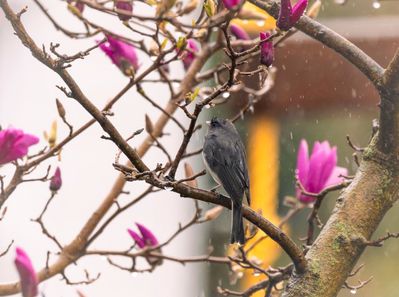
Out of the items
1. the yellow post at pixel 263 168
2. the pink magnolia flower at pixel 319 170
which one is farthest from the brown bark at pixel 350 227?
the yellow post at pixel 263 168

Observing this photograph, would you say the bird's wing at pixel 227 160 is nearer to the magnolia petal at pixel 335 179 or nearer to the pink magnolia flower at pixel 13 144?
the magnolia petal at pixel 335 179

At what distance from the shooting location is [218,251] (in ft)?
7.89

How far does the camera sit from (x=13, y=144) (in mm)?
823

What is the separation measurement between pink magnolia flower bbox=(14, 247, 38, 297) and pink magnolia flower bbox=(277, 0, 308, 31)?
0.33 m

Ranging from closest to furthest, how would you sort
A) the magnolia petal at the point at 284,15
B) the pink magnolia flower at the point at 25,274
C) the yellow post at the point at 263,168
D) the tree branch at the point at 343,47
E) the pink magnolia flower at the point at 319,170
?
the pink magnolia flower at the point at 25,274 < the magnolia petal at the point at 284,15 < the tree branch at the point at 343,47 < the pink magnolia flower at the point at 319,170 < the yellow post at the point at 263,168

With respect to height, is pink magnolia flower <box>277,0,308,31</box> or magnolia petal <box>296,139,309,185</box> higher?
magnolia petal <box>296,139,309,185</box>

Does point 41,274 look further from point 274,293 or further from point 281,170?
point 281,170

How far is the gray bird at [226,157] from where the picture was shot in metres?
1.07

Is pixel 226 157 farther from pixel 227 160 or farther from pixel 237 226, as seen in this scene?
pixel 237 226

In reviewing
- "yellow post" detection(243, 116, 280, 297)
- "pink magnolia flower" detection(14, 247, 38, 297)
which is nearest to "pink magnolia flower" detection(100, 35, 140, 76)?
"pink magnolia flower" detection(14, 247, 38, 297)

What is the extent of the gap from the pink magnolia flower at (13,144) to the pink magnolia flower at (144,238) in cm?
23

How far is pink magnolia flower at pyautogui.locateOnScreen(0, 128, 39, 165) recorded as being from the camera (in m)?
0.82

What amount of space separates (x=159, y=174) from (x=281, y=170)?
1.80 m

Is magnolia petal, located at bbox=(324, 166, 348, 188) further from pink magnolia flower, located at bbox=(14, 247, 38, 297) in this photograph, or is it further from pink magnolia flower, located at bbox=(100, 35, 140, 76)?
pink magnolia flower, located at bbox=(14, 247, 38, 297)
